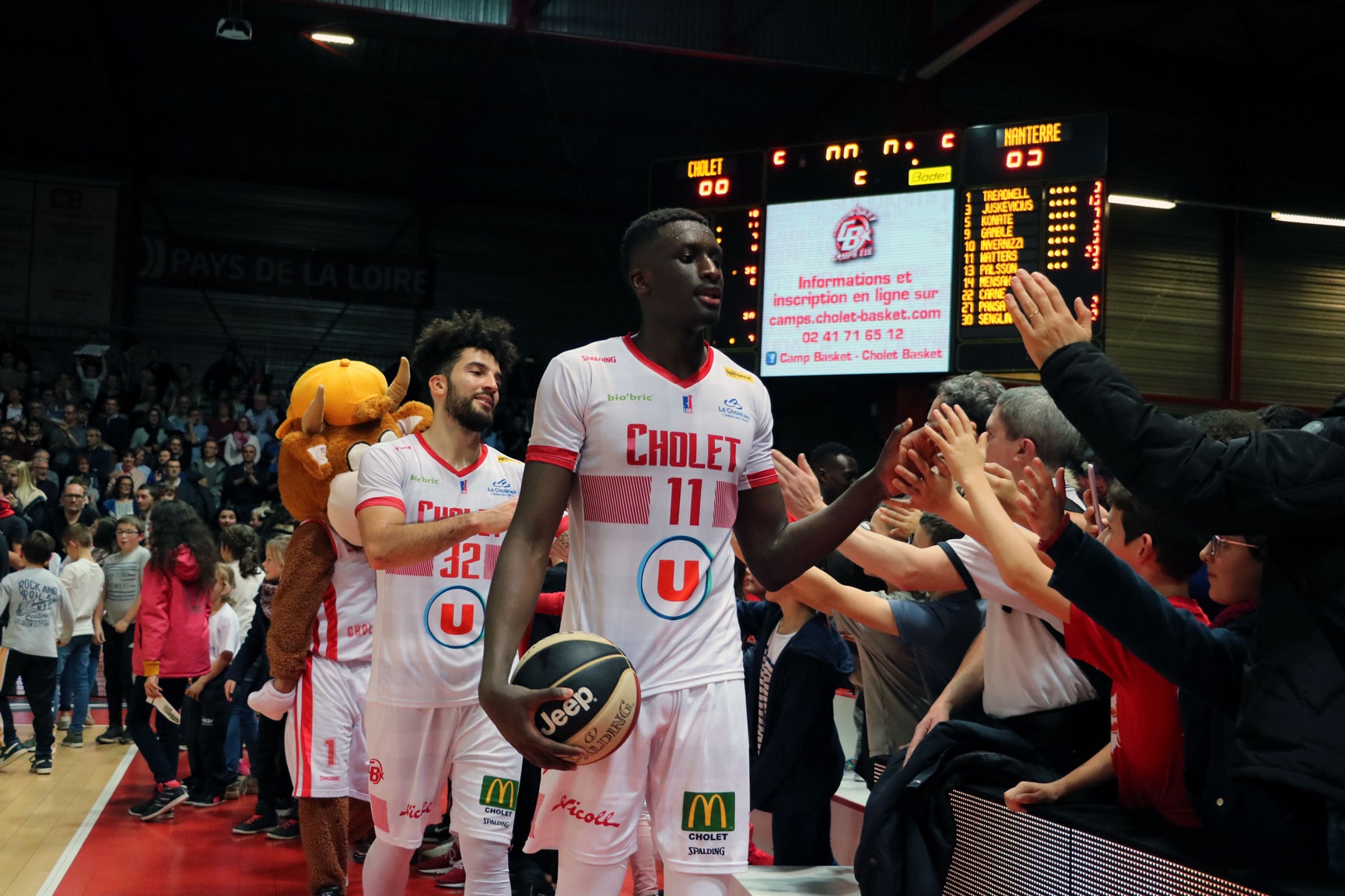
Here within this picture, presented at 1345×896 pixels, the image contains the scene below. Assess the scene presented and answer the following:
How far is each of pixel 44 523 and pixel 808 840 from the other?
1140 centimetres

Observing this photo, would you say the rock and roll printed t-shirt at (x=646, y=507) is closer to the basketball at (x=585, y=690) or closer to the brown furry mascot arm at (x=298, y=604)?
the basketball at (x=585, y=690)

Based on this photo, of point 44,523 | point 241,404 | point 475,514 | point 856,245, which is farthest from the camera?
point 241,404

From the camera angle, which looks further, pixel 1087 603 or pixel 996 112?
pixel 996 112

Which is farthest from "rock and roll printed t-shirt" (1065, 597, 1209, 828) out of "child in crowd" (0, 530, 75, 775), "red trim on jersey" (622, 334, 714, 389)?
"child in crowd" (0, 530, 75, 775)

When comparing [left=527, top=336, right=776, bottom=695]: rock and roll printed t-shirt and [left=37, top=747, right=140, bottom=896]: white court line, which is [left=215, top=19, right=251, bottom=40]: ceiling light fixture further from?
[left=527, top=336, right=776, bottom=695]: rock and roll printed t-shirt

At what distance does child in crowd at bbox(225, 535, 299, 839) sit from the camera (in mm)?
7223

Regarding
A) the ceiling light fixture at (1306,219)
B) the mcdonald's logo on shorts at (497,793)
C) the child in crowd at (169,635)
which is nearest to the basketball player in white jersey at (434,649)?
the mcdonald's logo on shorts at (497,793)

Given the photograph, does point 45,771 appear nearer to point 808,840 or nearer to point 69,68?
point 808,840

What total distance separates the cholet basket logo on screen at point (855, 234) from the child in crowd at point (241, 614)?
5.98 meters

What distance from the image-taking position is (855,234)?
38.7 feet

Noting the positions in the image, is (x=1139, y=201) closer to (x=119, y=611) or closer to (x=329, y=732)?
(x=119, y=611)

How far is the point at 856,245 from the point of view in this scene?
11.8 m

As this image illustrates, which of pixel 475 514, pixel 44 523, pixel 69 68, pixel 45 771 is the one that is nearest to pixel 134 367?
pixel 69 68

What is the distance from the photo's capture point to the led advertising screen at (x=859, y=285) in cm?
1148
